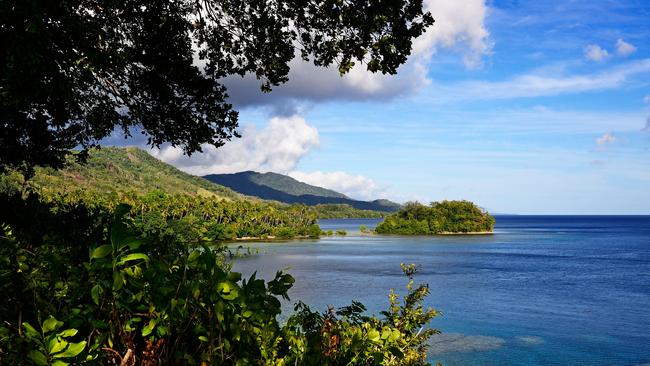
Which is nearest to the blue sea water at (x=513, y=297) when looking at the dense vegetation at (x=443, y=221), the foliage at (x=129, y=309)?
the foliage at (x=129, y=309)

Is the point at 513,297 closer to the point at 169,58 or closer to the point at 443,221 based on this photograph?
the point at 169,58

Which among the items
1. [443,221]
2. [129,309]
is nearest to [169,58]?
[129,309]

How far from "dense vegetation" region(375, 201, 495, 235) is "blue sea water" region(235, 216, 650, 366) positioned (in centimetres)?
6784

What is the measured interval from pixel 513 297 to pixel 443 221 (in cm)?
11556

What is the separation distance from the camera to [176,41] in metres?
9.23

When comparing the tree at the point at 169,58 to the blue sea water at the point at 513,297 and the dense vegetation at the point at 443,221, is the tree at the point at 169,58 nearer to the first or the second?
the blue sea water at the point at 513,297

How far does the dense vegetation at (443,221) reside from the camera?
533ft

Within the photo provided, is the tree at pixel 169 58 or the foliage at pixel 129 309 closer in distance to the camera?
the foliage at pixel 129 309

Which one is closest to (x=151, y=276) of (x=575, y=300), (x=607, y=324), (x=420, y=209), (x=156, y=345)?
(x=156, y=345)

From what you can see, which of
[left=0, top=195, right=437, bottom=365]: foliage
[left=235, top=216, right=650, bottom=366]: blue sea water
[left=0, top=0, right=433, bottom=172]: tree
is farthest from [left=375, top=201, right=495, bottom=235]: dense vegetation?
[left=0, top=195, right=437, bottom=365]: foliage

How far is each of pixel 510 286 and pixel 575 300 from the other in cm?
884

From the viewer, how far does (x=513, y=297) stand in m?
50.4

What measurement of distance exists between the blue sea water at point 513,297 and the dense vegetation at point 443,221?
67840 mm

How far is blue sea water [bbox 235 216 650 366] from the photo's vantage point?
31.9 metres
